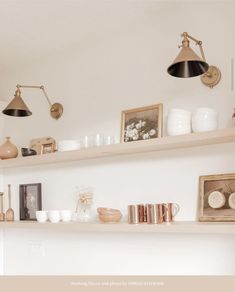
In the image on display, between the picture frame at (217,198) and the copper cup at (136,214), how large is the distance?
0.33 m

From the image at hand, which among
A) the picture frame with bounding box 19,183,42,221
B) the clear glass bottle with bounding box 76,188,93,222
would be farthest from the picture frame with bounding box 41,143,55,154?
the clear glass bottle with bounding box 76,188,93,222

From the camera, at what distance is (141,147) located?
2.15 meters

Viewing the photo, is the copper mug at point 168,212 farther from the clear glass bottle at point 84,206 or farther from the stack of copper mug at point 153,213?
the clear glass bottle at point 84,206

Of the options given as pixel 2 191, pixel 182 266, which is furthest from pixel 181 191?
pixel 2 191

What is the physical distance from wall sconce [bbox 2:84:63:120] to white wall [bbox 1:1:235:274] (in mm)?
Answer: 62

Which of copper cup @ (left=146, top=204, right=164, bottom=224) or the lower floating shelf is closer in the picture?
the lower floating shelf

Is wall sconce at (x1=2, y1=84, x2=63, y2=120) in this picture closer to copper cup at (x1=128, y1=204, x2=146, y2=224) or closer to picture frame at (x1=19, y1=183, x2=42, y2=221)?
picture frame at (x1=19, y1=183, x2=42, y2=221)

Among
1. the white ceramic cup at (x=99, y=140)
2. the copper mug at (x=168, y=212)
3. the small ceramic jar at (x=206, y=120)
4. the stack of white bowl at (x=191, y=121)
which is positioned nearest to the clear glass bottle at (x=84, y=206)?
the white ceramic cup at (x=99, y=140)

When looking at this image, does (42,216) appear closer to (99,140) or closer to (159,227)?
(99,140)

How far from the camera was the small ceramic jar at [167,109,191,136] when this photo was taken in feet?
6.68

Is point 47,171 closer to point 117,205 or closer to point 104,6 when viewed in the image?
point 117,205

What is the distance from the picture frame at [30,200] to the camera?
9.43 ft

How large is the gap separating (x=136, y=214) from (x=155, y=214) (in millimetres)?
130

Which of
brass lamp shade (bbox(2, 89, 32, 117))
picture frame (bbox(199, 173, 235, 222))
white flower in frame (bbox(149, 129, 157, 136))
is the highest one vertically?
brass lamp shade (bbox(2, 89, 32, 117))
